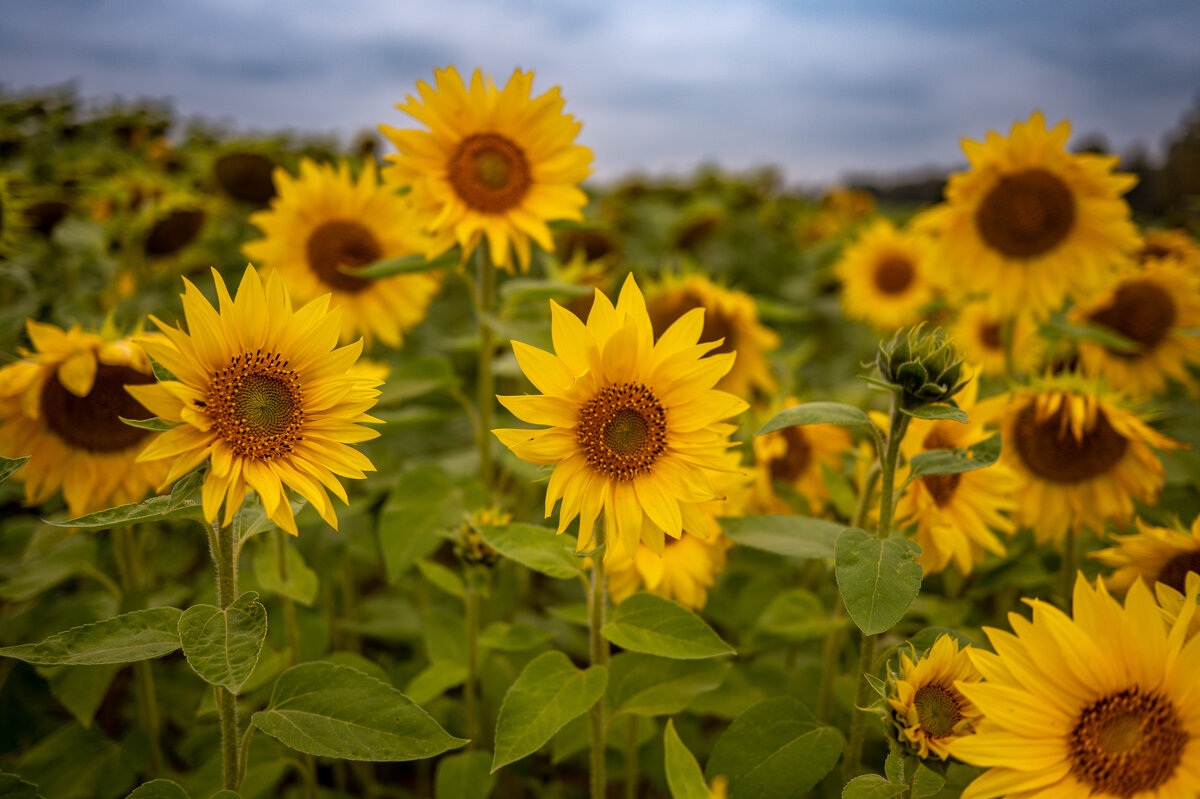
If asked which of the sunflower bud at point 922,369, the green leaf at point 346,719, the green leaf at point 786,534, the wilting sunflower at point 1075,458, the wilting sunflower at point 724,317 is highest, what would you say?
the wilting sunflower at point 724,317

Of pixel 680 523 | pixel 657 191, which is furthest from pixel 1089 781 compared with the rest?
pixel 657 191

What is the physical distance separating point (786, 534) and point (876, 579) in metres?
0.32

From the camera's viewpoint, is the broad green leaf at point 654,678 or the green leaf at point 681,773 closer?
the green leaf at point 681,773

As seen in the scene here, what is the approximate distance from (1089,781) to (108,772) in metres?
2.16

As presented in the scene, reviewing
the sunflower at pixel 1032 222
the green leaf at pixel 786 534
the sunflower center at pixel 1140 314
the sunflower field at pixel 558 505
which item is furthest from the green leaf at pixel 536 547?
the sunflower center at pixel 1140 314

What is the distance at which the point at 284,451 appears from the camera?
1207 mm

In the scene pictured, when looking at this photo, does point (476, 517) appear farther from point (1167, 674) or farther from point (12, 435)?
point (1167, 674)

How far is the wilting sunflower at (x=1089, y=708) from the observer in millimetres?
1023

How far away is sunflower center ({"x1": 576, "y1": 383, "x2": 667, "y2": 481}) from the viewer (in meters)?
1.30

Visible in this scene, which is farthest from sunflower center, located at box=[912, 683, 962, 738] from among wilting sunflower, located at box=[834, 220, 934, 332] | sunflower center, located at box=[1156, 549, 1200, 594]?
wilting sunflower, located at box=[834, 220, 934, 332]

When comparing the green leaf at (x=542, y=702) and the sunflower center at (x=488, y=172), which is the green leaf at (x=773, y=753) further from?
the sunflower center at (x=488, y=172)

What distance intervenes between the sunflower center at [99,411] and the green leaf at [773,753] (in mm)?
1513

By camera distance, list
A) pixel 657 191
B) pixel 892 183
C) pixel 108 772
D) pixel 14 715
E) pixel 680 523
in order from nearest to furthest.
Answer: pixel 680 523 → pixel 108 772 → pixel 14 715 → pixel 657 191 → pixel 892 183

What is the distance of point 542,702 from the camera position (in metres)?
1.38
